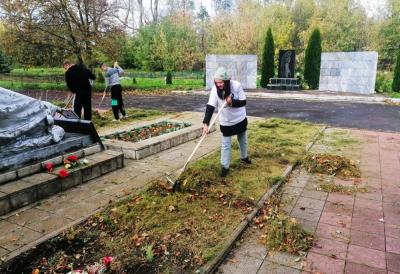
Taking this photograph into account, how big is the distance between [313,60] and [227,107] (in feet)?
61.4

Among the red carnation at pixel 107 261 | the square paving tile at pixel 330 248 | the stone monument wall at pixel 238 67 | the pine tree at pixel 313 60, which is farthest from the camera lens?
the stone monument wall at pixel 238 67

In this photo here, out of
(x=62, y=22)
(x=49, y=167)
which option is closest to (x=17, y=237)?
(x=49, y=167)

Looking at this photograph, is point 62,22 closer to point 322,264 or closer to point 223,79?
point 223,79

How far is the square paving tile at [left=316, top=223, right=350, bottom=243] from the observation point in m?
3.68

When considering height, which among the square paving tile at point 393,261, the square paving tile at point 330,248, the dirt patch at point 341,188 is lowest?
the square paving tile at point 393,261

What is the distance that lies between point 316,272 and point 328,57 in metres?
20.4

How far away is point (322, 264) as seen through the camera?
3.20m

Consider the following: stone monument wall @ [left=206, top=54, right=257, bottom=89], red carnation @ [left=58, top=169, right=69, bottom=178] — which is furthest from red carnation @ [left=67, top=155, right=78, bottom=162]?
stone monument wall @ [left=206, top=54, right=257, bottom=89]

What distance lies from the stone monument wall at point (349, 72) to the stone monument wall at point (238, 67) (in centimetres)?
461

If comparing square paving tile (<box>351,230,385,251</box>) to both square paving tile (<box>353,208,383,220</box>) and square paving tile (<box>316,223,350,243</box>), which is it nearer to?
square paving tile (<box>316,223,350,243</box>)

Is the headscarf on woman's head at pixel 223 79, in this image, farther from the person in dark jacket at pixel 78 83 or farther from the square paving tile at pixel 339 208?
the person in dark jacket at pixel 78 83

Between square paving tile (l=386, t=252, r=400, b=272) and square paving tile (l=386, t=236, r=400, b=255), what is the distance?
0.26 feet

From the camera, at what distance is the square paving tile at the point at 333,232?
3682mm

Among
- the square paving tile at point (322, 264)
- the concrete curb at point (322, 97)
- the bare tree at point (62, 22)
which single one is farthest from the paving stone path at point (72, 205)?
the bare tree at point (62, 22)
